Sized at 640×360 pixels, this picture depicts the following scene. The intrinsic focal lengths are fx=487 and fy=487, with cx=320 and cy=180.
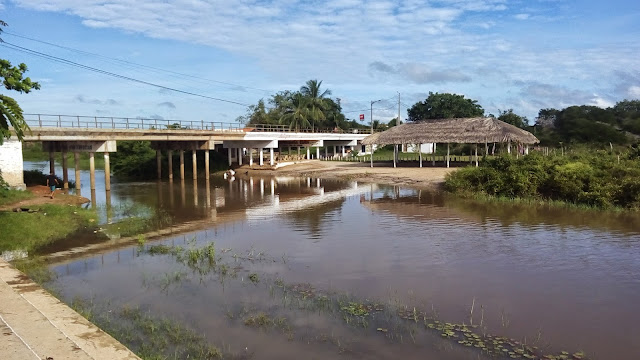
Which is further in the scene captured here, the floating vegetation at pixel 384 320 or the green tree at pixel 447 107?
the green tree at pixel 447 107

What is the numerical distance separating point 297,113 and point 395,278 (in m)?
46.3

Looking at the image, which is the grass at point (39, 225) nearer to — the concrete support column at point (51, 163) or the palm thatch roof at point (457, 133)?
the concrete support column at point (51, 163)

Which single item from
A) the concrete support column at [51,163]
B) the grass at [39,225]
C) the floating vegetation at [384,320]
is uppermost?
the concrete support column at [51,163]

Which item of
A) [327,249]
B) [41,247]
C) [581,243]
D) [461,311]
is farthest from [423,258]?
[41,247]

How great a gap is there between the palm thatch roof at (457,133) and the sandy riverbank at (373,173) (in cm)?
236

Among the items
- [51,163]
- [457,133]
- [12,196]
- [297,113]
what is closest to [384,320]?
[12,196]

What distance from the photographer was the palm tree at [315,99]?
5738 cm

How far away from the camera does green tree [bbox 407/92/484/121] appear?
6906 centimetres

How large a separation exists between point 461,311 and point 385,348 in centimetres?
225

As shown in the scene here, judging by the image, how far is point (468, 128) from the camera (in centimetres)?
3681

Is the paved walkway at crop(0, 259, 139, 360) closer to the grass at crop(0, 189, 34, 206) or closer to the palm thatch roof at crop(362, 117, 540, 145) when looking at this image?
the grass at crop(0, 189, 34, 206)

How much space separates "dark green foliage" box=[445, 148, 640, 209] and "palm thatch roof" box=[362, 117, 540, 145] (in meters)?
9.26

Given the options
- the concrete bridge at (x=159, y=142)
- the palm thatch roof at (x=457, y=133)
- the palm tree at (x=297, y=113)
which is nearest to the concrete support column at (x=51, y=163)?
the concrete bridge at (x=159, y=142)

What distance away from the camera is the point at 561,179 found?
21719 millimetres
